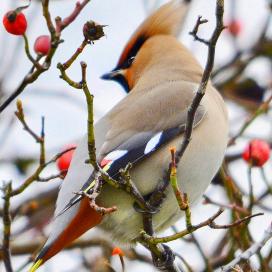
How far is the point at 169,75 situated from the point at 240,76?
1544 millimetres

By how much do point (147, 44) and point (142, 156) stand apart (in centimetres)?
132

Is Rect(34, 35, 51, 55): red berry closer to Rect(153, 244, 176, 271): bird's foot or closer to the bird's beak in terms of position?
Rect(153, 244, 176, 271): bird's foot

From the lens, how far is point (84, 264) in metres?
4.32

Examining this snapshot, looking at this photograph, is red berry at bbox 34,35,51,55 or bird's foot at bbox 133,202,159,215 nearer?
red berry at bbox 34,35,51,55

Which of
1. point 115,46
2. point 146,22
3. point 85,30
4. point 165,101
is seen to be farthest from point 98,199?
point 115,46

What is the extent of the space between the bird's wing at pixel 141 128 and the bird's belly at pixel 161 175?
0.13 feet

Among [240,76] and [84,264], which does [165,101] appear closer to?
[84,264]

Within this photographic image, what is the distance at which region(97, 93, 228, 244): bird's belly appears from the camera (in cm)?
326

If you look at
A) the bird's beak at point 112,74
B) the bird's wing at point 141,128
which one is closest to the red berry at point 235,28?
the bird's beak at point 112,74

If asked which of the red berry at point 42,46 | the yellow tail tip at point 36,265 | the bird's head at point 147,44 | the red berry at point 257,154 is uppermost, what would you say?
the red berry at point 42,46

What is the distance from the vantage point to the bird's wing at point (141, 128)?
3.22 m

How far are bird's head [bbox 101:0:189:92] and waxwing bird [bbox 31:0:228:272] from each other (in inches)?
15.6

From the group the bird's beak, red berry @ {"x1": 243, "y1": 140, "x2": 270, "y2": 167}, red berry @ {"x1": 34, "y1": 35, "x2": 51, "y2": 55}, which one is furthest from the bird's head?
red berry @ {"x1": 34, "y1": 35, "x2": 51, "y2": 55}

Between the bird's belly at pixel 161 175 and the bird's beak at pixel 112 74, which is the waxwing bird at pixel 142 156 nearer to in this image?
the bird's belly at pixel 161 175
